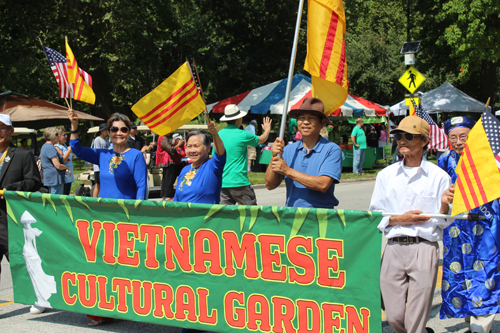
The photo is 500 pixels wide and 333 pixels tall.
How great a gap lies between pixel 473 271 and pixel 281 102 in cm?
1532

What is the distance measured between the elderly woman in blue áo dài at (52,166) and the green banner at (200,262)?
506cm

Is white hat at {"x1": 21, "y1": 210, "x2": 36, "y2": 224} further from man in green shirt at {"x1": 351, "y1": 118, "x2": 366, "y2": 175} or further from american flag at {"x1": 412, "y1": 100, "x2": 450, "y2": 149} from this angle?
man in green shirt at {"x1": 351, "y1": 118, "x2": 366, "y2": 175}

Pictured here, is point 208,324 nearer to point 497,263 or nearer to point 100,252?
point 100,252

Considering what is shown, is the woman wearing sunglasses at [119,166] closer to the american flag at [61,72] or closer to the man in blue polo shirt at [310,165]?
the man in blue polo shirt at [310,165]

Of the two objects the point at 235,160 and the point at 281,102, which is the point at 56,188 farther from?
the point at 281,102

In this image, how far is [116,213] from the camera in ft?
14.6

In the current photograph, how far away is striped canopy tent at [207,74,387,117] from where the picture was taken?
18781 millimetres

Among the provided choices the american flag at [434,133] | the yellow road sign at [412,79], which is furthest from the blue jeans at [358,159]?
the american flag at [434,133]

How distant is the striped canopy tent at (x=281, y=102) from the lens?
18781 millimetres

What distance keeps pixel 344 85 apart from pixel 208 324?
8.46 feet

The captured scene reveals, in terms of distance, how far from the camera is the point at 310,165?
13.7 feet

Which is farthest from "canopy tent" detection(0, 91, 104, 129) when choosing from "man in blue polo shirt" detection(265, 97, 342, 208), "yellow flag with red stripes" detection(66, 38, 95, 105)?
"man in blue polo shirt" detection(265, 97, 342, 208)

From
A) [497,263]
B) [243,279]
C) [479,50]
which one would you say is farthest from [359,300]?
[479,50]

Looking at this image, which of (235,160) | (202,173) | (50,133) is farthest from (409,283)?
(50,133)
